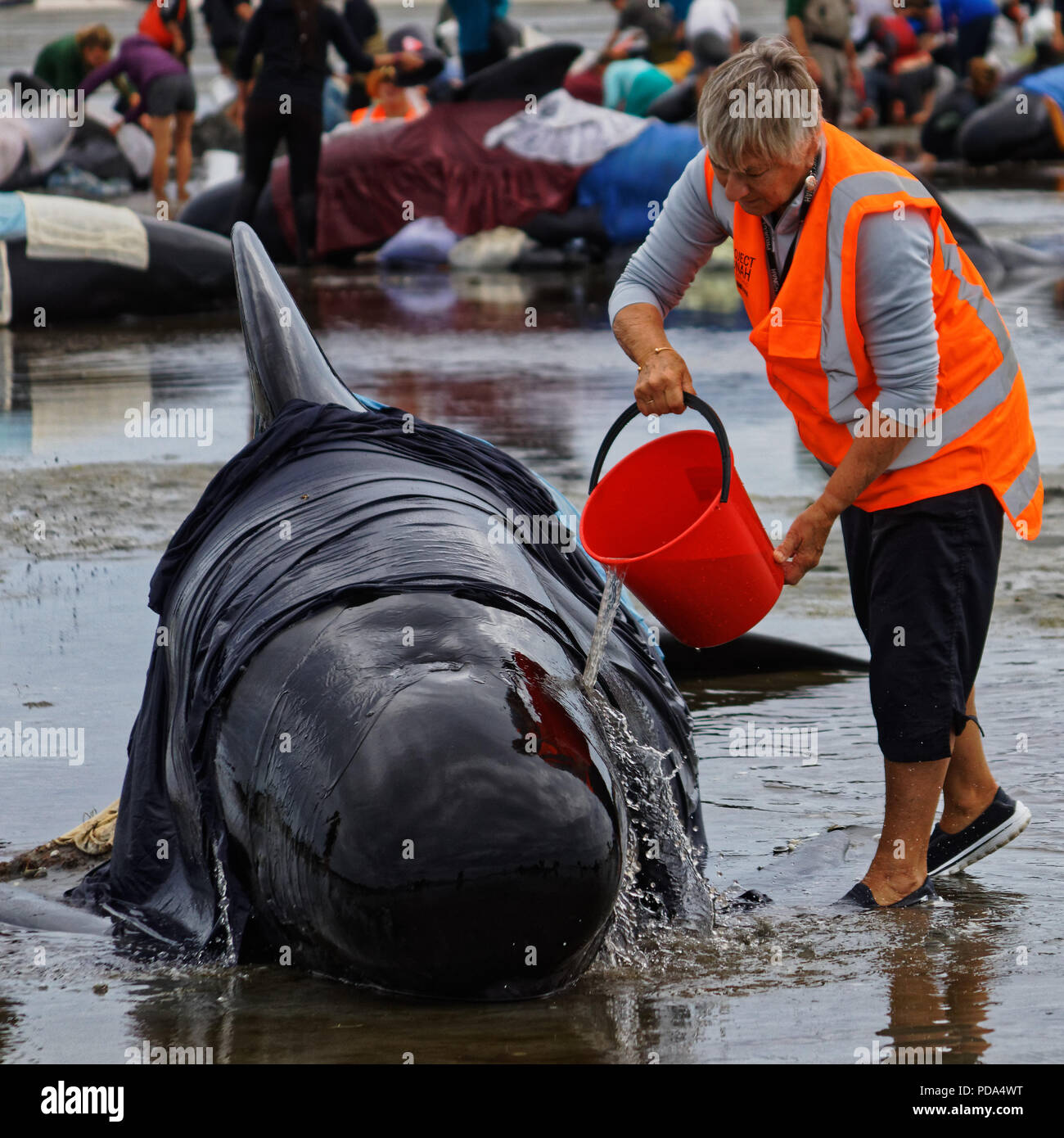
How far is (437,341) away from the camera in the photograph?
13188 mm

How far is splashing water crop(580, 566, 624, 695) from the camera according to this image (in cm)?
403

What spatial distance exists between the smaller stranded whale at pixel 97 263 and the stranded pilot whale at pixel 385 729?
867 cm

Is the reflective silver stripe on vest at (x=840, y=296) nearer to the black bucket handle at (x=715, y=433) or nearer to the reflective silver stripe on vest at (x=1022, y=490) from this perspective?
the black bucket handle at (x=715, y=433)

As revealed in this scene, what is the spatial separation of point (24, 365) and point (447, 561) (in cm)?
891

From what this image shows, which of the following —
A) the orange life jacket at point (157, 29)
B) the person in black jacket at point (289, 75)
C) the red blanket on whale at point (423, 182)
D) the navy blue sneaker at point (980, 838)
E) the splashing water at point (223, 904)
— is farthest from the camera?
the orange life jacket at point (157, 29)

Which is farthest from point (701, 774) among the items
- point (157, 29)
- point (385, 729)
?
point (157, 29)

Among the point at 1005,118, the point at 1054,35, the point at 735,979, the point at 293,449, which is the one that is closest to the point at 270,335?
the point at 293,449

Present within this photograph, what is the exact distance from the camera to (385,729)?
3.51 metres

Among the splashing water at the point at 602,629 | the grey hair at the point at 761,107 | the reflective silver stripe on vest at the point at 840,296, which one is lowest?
the splashing water at the point at 602,629

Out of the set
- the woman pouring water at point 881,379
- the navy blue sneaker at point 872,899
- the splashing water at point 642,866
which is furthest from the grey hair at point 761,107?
the navy blue sneaker at point 872,899

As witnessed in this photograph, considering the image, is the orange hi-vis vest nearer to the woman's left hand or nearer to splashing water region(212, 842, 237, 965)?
the woman's left hand

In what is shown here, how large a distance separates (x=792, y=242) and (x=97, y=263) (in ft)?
33.7

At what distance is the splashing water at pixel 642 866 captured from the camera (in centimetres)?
397
